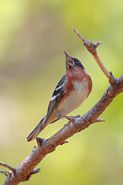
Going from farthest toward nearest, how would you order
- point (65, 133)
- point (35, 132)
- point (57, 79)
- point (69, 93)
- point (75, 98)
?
point (57, 79), point (69, 93), point (75, 98), point (35, 132), point (65, 133)

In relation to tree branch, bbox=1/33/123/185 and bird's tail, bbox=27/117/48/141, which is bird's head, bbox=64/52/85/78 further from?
tree branch, bbox=1/33/123/185

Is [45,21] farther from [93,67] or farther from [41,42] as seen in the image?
[93,67]

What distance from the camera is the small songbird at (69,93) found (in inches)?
109

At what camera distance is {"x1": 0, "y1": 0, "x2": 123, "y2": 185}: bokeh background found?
12.4ft

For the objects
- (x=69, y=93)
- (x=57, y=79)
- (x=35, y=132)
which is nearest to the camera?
(x=35, y=132)

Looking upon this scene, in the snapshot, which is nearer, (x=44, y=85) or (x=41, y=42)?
(x=44, y=85)

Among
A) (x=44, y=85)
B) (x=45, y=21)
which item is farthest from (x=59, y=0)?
(x=45, y=21)

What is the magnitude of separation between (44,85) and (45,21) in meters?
0.83

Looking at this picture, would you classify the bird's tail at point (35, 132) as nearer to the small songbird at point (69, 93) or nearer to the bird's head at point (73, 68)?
the small songbird at point (69, 93)

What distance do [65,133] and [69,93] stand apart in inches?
32.4

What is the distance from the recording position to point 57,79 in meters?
4.88

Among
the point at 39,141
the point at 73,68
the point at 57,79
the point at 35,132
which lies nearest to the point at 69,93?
the point at 73,68

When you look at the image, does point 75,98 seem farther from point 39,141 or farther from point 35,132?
point 39,141

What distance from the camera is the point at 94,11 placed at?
13.2ft
